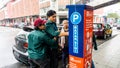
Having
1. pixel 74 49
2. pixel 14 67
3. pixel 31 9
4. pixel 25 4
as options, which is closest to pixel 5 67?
pixel 14 67

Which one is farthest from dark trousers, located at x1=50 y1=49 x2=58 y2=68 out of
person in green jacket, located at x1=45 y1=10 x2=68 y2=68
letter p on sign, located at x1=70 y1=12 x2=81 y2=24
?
letter p on sign, located at x1=70 y1=12 x2=81 y2=24

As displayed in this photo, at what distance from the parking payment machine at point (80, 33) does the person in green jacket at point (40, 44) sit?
65 centimetres

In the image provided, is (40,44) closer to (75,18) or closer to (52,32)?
(52,32)

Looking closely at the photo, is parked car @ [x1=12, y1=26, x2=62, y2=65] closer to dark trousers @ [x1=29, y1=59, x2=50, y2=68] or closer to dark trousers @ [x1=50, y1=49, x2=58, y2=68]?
dark trousers @ [x1=50, y1=49, x2=58, y2=68]

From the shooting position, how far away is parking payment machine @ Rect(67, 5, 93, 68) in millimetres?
2666

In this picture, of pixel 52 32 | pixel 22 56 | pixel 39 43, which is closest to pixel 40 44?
pixel 39 43

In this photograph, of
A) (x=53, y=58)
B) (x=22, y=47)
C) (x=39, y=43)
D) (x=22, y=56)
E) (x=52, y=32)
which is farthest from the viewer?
(x=22, y=47)

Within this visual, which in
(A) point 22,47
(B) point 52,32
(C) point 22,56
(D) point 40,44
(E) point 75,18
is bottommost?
(C) point 22,56

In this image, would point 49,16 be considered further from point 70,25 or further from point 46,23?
point 70,25

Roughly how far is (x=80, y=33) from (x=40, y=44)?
3.15ft

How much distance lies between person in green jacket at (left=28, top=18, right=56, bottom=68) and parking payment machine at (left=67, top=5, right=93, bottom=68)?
2.13 ft

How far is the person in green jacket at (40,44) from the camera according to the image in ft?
10.8

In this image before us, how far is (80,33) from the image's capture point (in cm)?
269

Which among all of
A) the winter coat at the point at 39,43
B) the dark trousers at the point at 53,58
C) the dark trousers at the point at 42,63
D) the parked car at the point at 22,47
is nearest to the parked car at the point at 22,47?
the parked car at the point at 22,47
